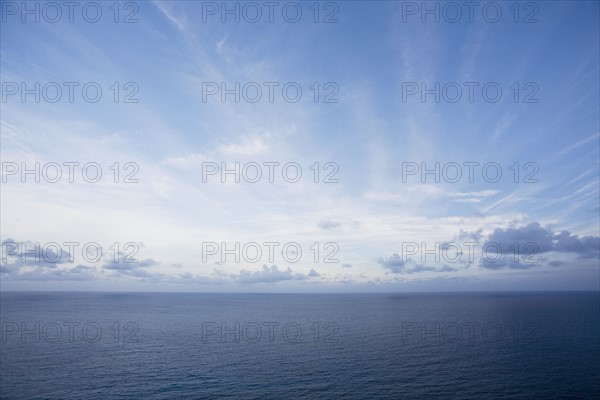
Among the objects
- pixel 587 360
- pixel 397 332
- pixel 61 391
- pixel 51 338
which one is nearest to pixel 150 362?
pixel 61 391

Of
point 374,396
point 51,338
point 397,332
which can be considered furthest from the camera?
point 397,332

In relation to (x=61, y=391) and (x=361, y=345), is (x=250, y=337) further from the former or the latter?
(x=61, y=391)

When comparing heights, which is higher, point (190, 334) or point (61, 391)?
point (61, 391)

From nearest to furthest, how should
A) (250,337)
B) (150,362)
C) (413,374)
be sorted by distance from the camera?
1. (413,374)
2. (150,362)
3. (250,337)

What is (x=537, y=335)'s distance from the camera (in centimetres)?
11175

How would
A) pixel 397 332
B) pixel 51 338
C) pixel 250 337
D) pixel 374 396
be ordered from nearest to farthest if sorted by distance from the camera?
pixel 374 396, pixel 51 338, pixel 250 337, pixel 397 332

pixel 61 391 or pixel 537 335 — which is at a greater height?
pixel 61 391

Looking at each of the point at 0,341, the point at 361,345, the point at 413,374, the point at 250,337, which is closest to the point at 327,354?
the point at 361,345

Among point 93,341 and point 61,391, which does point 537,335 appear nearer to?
point 61,391

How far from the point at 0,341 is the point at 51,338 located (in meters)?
11.7

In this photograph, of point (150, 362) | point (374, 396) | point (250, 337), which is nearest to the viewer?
point (374, 396)

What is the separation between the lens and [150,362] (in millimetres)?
76250

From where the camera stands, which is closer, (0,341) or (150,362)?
(150,362)

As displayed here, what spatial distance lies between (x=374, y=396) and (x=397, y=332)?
6747cm
